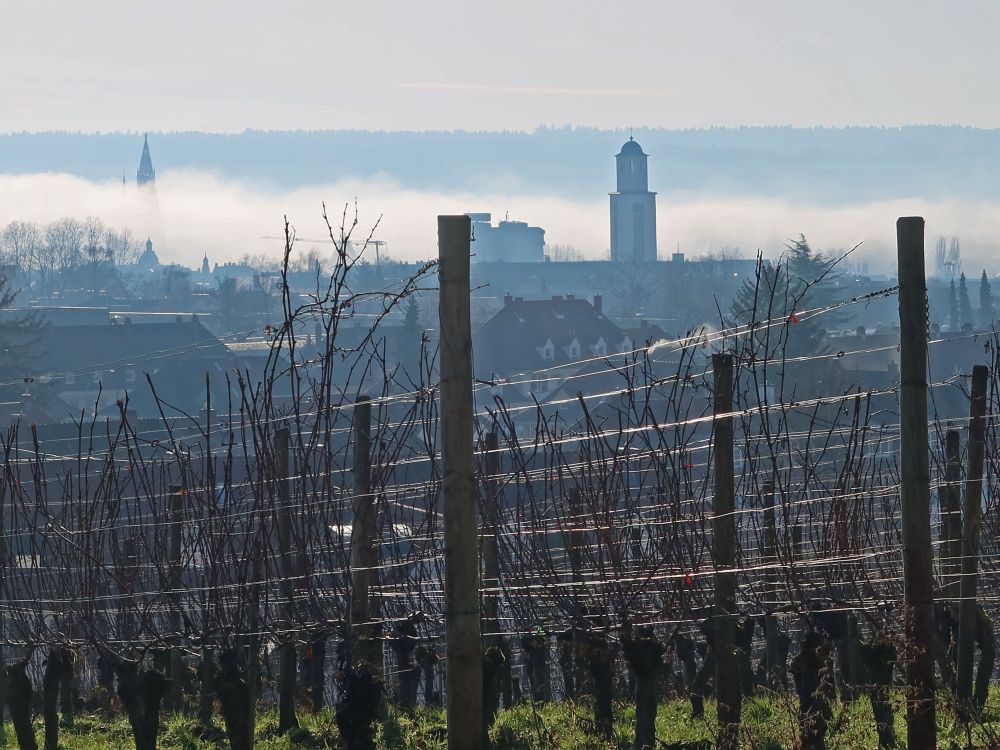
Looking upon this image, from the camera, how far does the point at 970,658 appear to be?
10992mm

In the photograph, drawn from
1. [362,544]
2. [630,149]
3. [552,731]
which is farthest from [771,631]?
[630,149]

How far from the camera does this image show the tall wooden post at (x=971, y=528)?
1041 centimetres

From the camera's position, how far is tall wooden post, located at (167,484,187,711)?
10.5 metres

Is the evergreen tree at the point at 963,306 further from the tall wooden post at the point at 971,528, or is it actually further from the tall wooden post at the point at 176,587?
the tall wooden post at the point at 971,528

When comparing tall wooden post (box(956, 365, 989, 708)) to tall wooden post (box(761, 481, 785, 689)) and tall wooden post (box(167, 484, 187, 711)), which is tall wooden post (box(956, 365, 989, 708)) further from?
tall wooden post (box(167, 484, 187, 711))

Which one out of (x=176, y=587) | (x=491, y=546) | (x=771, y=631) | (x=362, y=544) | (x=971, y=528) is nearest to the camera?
(x=362, y=544)

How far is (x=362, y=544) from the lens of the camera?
10.0 metres

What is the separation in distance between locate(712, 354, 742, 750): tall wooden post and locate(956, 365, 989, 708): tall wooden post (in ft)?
6.19

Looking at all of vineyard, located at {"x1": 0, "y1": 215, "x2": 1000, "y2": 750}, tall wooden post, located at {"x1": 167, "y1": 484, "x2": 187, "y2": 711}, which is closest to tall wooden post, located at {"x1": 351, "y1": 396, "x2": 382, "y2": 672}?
vineyard, located at {"x1": 0, "y1": 215, "x2": 1000, "y2": 750}

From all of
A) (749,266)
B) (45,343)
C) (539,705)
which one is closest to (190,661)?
(539,705)

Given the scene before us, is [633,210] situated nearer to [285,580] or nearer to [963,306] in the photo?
[963,306]

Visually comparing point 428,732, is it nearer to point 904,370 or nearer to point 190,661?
point 904,370

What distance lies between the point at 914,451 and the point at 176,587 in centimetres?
609

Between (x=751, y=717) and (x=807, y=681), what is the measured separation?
215 cm
